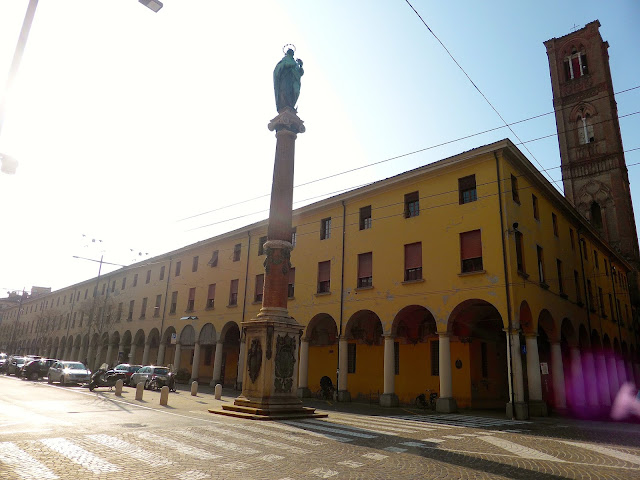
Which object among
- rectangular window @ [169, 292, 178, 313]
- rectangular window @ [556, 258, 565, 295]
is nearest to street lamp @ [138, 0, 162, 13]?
rectangular window @ [556, 258, 565, 295]

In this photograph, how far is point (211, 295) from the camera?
116 feet

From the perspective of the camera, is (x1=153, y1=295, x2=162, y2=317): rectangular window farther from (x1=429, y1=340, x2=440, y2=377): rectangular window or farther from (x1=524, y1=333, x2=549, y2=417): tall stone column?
(x1=524, y1=333, x2=549, y2=417): tall stone column

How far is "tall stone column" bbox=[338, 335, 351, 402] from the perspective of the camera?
78.7 feet

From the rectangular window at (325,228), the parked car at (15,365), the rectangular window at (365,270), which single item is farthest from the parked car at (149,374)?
the parked car at (15,365)

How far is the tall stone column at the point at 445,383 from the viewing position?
19.4 m

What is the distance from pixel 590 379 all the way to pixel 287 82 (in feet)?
79.8

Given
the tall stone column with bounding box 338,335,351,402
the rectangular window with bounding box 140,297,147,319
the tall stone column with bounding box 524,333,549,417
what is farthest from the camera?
the rectangular window with bounding box 140,297,147,319

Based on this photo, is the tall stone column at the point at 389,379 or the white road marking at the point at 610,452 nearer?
the white road marking at the point at 610,452

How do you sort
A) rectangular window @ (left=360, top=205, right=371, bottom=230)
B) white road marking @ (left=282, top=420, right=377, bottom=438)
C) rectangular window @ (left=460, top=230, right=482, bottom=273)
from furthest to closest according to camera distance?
rectangular window @ (left=360, top=205, right=371, bottom=230)
rectangular window @ (left=460, top=230, right=482, bottom=273)
white road marking @ (left=282, top=420, right=377, bottom=438)

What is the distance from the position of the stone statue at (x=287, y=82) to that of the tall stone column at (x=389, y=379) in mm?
Answer: 12246

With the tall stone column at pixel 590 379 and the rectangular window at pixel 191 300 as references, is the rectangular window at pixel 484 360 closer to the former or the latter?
the tall stone column at pixel 590 379

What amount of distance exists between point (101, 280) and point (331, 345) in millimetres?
37634

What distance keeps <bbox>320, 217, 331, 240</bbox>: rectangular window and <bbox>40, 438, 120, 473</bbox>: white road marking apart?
19.9 meters

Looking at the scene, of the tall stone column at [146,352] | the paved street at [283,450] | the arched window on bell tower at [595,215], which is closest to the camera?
the paved street at [283,450]
